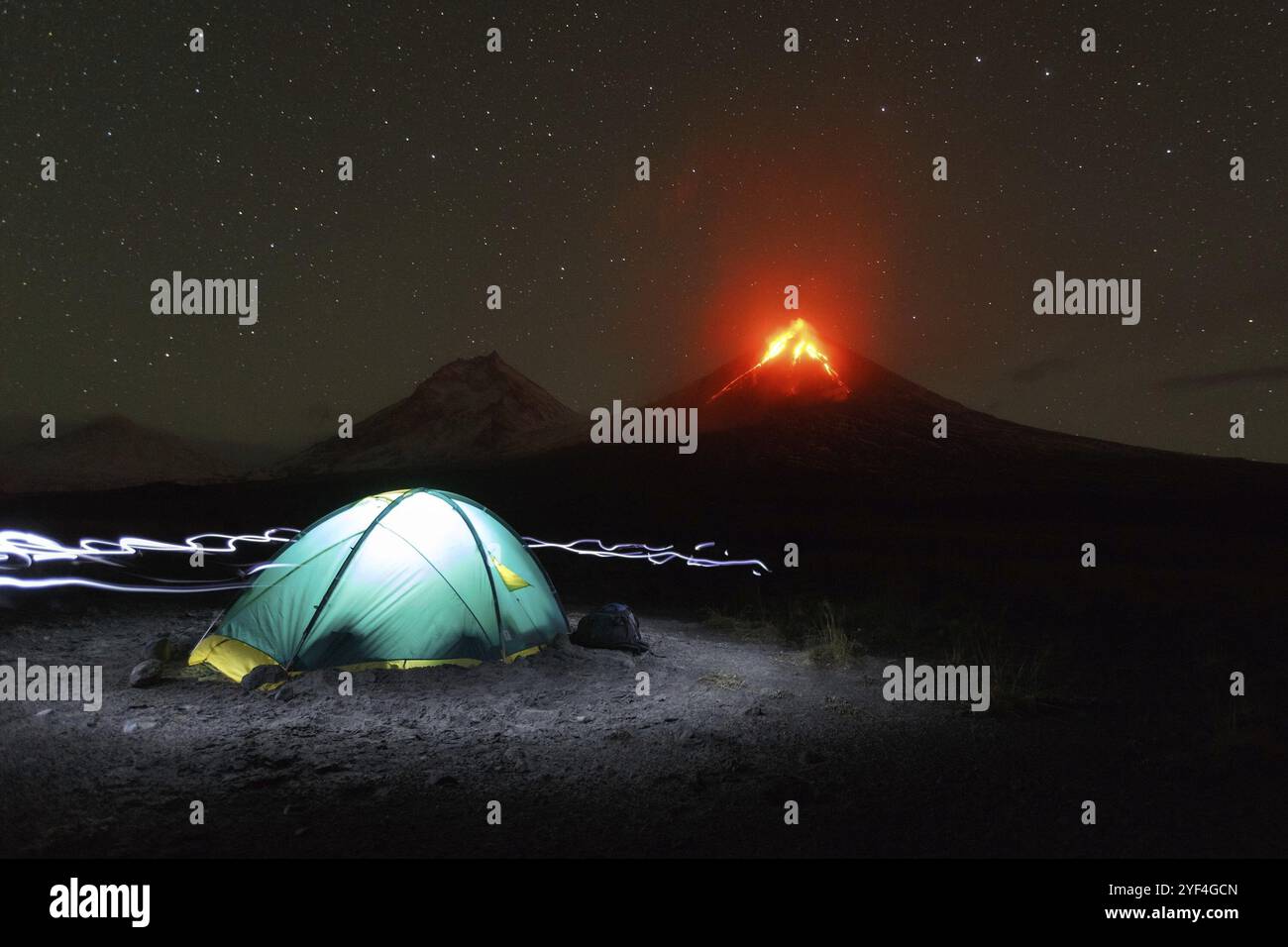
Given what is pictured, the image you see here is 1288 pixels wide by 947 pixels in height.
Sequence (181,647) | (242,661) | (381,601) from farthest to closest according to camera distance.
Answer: (181,647) → (381,601) → (242,661)

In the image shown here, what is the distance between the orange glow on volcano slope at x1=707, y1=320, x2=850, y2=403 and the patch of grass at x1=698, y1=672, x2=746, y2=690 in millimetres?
101655

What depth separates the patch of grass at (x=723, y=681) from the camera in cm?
886

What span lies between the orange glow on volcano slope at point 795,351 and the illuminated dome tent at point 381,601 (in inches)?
4022

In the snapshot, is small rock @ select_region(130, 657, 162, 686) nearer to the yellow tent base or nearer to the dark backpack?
the yellow tent base

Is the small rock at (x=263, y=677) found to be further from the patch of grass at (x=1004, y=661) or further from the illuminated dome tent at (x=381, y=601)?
the patch of grass at (x=1004, y=661)

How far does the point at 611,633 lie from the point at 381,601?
3.05 meters

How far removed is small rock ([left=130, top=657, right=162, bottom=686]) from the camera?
26.4ft

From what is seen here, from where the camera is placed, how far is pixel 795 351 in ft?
405

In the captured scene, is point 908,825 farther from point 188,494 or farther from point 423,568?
point 188,494

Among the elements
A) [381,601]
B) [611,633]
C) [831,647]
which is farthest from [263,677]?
[831,647]

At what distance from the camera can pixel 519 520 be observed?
42125mm

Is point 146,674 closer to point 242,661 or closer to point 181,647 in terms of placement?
point 242,661
